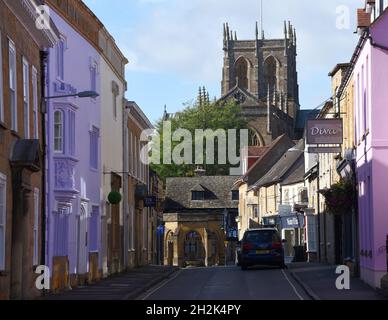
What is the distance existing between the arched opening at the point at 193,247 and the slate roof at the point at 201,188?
Result: 182 inches

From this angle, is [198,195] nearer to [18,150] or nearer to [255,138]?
[255,138]

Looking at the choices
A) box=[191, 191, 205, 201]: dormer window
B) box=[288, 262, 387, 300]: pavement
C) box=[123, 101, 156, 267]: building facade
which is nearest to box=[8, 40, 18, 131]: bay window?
box=[288, 262, 387, 300]: pavement

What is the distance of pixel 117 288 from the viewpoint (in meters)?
32.2

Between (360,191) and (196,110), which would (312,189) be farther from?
(196,110)

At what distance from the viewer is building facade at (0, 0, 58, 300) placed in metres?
23.5

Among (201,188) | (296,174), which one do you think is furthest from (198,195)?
(296,174)

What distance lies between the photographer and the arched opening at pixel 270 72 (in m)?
176

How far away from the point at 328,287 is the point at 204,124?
9487 cm

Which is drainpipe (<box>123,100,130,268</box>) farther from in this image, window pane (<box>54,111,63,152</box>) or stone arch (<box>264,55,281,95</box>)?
stone arch (<box>264,55,281,95</box>)

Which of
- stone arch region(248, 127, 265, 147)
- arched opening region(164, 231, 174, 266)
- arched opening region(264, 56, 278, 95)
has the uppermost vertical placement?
arched opening region(264, 56, 278, 95)

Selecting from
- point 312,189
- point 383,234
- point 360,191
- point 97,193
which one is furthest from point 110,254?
point 312,189

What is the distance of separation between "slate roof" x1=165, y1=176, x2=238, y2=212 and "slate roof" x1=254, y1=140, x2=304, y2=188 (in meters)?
11.1
